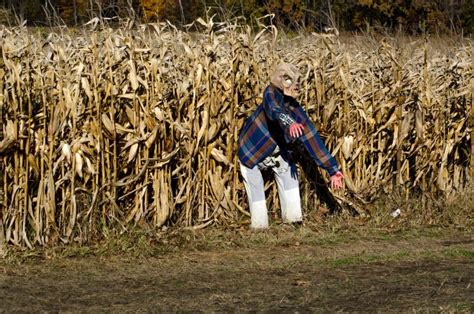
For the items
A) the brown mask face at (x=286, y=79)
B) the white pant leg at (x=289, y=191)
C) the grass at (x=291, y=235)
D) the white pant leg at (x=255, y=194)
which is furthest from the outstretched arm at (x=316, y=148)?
the grass at (x=291, y=235)

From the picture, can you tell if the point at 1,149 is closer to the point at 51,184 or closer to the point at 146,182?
the point at 51,184

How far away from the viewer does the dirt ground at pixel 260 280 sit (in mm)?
7246

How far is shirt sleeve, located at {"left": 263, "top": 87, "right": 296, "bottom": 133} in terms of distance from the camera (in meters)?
9.30

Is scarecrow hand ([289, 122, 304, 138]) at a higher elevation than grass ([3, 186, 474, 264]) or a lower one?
higher

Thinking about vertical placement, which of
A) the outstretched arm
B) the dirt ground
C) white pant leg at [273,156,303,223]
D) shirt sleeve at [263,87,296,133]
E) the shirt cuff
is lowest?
the dirt ground

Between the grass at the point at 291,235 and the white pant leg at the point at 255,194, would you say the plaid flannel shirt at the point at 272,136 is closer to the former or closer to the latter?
the white pant leg at the point at 255,194

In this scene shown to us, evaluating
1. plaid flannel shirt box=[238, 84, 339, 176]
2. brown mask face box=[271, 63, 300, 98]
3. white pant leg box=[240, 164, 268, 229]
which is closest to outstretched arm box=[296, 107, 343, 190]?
plaid flannel shirt box=[238, 84, 339, 176]

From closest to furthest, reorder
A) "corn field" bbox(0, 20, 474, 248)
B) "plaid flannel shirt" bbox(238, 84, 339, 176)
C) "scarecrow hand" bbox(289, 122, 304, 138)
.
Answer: "corn field" bbox(0, 20, 474, 248)
"scarecrow hand" bbox(289, 122, 304, 138)
"plaid flannel shirt" bbox(238, 84, 339, 176)

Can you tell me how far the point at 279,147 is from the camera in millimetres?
10000

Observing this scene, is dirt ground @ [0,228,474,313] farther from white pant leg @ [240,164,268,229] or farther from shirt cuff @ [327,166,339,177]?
shirt cuff @ [327,166,339,177]

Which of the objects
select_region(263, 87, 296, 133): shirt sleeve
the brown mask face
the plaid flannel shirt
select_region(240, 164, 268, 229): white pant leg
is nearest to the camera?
select_region(263, 87, 296, 133): shirt sleeve

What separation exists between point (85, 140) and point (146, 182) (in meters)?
0.86

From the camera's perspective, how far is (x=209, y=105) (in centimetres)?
988

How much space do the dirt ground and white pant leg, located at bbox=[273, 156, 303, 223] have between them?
0.44 metres
